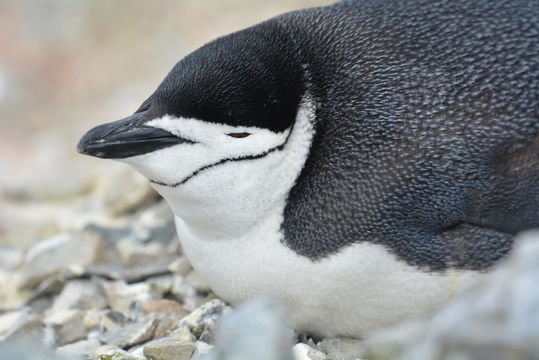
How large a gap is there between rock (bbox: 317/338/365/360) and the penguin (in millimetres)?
38

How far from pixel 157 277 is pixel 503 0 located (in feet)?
6.72

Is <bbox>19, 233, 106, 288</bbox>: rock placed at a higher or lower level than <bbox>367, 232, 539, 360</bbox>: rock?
lower

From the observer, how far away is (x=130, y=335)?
3.09 metres

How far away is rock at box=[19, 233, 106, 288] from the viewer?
3980 mm

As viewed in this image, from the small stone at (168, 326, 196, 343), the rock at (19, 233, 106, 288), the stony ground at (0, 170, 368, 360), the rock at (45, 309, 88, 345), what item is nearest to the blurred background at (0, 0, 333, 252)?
the stony ground at (0, 170, 368, 360)

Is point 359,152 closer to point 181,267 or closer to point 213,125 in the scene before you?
point 213,125

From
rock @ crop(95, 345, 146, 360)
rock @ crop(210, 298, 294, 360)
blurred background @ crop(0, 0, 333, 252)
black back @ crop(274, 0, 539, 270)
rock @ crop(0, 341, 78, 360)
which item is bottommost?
blurred background @ crop(0, 0, 333, 252)

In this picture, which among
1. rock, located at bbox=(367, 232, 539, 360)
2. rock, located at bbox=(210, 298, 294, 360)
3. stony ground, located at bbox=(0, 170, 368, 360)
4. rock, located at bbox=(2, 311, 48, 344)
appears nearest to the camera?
rock, located at bbox=(367, 232, 539, 360)

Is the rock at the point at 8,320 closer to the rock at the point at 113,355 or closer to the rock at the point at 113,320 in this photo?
the rock at the point at 113,320

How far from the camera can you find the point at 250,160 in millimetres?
2779

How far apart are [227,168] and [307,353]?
0.71m

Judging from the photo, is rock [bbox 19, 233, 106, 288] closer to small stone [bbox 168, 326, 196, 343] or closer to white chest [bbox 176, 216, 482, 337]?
small stone [bbox 168, 326, 196, 343]

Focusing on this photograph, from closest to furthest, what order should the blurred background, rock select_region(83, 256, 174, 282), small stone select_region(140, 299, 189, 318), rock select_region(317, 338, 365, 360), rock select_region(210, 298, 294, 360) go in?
rock select_region(210, 298, 294, 360)
rock select_region(317, 338, 365, 360)
small stone select_region(140, 299, 189, 318)
rock select_region(83, 256, 174, 282)
the blurred background

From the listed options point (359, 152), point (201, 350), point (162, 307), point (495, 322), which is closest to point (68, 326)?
point (162, 307)
